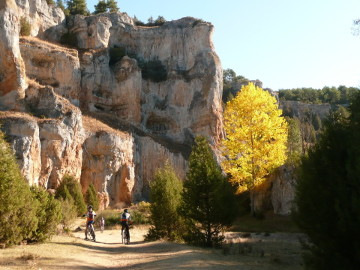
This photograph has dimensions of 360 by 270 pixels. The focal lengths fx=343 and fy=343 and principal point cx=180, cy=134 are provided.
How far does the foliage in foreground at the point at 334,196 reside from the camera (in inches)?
234

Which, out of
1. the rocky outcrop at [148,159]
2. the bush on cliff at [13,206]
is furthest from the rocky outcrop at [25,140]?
the bush on cliff at [13,206]

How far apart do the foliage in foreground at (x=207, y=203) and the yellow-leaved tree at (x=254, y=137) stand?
806cm

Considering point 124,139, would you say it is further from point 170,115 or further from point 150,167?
point 170,115

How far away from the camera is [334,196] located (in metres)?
6.61

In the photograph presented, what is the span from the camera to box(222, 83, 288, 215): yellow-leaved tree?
22594 mm

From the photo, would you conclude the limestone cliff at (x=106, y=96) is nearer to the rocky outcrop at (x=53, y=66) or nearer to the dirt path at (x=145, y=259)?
the rocky outcrop at (x=53, y=66)

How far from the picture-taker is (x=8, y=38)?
34.1 metres

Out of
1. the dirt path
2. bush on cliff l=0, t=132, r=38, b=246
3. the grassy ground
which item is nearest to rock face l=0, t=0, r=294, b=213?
bush on cliff l=0, t=132, r=38, b=246

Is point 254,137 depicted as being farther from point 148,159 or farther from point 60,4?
point 60,4

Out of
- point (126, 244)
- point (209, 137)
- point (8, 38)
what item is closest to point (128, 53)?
point (209, 137)

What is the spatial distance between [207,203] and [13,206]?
740cm

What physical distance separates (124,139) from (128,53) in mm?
18899

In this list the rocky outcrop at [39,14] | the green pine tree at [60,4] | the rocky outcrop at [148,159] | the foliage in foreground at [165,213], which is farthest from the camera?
the green pine tree at [60,4]

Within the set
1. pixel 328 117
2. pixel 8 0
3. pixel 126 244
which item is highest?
pixel 8 0
